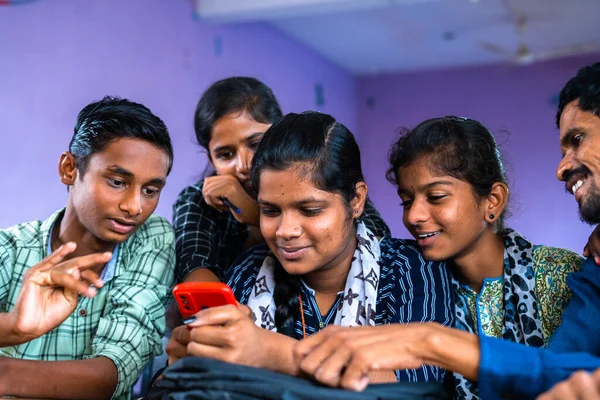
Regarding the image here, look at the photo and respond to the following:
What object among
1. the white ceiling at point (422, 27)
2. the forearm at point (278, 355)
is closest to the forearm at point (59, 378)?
the forearm at point (278, 355)

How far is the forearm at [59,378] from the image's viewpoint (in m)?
1.36

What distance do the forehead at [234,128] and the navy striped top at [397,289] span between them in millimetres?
525

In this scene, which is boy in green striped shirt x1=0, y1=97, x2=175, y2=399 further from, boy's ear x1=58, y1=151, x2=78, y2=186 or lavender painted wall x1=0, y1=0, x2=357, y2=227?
lavender painted wall x1=0, y1=0, x2=357, y2=227

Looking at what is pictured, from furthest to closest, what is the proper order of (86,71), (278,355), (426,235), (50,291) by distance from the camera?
(86,71), (426,235), (50,291), (278,355)

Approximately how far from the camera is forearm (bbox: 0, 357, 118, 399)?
4.47ft

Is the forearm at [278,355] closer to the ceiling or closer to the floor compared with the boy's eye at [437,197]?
closer to the floor

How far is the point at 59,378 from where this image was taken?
141 centimetres

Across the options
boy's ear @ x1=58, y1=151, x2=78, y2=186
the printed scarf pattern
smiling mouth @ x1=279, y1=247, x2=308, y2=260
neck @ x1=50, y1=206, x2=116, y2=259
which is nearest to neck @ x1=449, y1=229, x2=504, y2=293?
the printed scarf pattern

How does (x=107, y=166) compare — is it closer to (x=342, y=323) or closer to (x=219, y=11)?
(x=342, y=323)

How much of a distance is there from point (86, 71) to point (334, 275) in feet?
8.41

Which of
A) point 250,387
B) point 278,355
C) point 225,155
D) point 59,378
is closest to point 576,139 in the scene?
point 278,355

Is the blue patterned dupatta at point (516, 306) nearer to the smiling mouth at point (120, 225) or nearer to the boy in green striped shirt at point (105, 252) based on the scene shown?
the boy in green striped shirt at point (105, 252)

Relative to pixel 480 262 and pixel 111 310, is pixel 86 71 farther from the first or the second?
pixel 480 262

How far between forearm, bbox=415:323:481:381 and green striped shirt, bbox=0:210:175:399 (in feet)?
2.76
